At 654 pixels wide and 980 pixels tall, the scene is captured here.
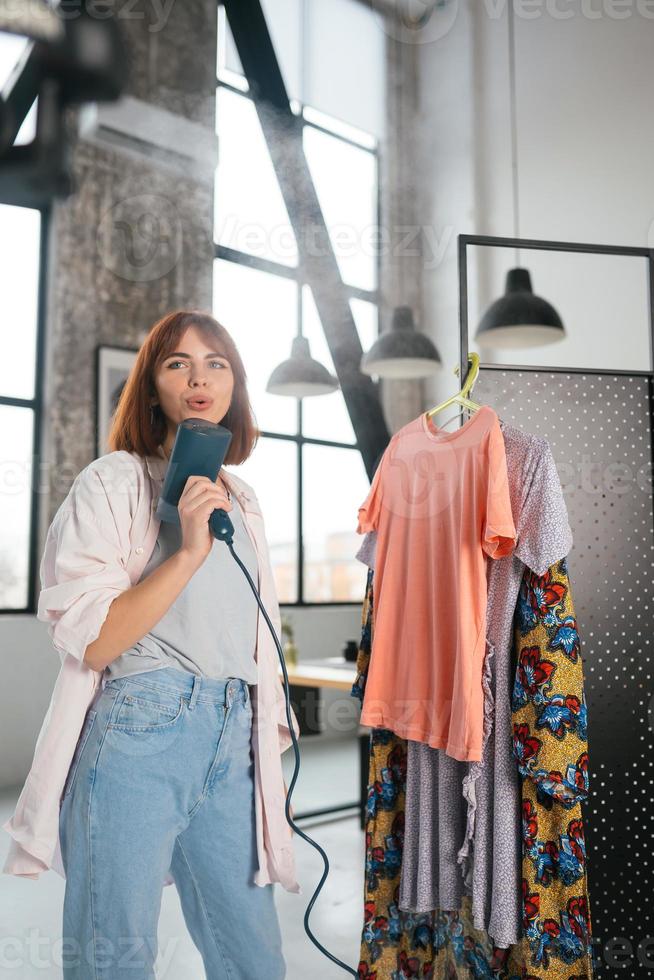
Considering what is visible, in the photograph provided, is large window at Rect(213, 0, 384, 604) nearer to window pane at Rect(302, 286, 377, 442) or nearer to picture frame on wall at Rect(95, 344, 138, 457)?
window pane at Rect(302, 286, 377, 442)

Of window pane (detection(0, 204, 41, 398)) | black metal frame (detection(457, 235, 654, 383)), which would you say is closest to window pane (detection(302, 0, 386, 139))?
window pane (detection(0, 204, 41, 398))

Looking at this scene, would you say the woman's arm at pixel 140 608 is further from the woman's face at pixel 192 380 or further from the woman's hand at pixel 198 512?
the woman's face at pixel 192 380

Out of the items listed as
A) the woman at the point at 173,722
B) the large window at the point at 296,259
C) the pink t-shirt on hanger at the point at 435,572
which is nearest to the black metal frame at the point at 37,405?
the large window at the point at 296,259

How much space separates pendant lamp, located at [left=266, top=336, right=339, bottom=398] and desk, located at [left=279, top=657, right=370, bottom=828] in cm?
112

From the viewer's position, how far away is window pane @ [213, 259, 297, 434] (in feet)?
15.1

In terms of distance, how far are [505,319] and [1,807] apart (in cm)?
306

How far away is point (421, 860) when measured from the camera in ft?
4.74

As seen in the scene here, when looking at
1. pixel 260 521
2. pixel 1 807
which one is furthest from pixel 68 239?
pixel 260 521

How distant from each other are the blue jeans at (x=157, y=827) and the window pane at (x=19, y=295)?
11.1 ft

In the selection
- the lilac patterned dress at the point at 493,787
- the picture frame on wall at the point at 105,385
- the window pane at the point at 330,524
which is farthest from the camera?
the window pane at the point at 330,524

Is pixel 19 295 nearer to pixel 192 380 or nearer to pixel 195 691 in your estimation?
pixel 192 380

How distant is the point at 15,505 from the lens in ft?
13.0

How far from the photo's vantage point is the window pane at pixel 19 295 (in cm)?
388

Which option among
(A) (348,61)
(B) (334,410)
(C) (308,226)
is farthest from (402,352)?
(A) (348,61)
